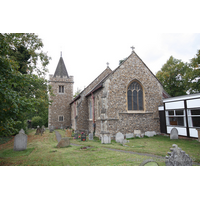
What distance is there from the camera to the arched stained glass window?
14.2m

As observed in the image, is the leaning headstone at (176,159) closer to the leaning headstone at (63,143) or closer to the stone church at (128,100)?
the leaning headstone at (63,143)

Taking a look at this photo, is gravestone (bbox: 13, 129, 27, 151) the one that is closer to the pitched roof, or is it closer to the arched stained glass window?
the arched stained glass window

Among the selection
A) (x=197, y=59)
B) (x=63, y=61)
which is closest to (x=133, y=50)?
(x=197, y=59)

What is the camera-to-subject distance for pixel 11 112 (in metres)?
5.74

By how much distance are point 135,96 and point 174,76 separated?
1816 cm

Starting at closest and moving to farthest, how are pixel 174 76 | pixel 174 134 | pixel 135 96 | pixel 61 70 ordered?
pixel 174 134 < pixel 135 96 < pixel 174 76 < pixel 61 70

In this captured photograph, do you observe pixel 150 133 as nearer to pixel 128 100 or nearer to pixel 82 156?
pixel 128 100

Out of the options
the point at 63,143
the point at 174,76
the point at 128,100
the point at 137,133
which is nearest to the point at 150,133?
the point at 137,133

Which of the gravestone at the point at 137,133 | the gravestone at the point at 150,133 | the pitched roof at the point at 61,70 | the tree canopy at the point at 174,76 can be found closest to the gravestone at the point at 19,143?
the gravestone at the point at 137,133

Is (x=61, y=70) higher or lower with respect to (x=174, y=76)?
higher

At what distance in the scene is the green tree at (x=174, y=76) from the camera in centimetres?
2784

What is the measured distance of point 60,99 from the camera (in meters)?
30.4

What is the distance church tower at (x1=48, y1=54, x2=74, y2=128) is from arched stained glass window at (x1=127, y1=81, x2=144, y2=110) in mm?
18499

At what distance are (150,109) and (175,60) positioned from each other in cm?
2010
